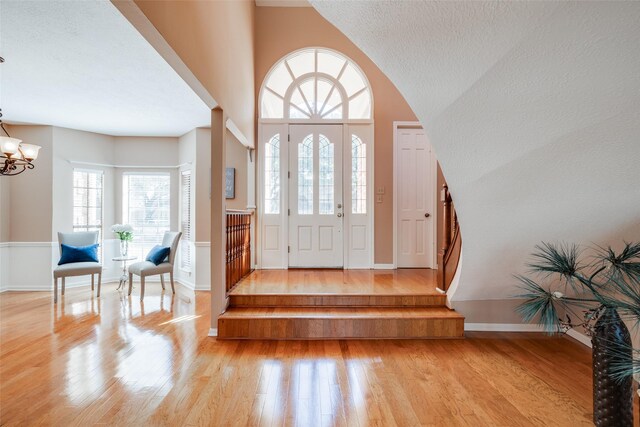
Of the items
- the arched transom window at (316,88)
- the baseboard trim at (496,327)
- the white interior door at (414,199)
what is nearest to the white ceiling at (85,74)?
the arched transom window at (316,88)

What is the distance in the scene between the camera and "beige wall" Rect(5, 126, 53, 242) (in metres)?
5.21

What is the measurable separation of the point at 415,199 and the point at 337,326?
273 cm

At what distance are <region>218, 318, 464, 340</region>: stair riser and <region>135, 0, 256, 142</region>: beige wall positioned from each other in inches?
87.2

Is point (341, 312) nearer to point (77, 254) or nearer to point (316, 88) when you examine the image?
point (316, 88)

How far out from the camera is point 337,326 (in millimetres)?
3340

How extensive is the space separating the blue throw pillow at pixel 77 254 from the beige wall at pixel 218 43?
2.96m

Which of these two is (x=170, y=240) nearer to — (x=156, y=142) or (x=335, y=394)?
(x=156, y=142)

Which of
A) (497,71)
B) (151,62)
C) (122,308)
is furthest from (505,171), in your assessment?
(122,308)

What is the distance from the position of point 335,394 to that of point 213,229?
1.98m

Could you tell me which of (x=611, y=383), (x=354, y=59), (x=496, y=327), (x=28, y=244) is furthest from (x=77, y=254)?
(x=611, y=383)

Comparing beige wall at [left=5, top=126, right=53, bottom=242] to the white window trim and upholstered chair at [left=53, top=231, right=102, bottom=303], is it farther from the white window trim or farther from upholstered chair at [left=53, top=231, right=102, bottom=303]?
the white window trim

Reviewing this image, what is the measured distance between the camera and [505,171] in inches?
96.8

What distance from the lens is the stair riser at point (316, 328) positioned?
10.9 feet

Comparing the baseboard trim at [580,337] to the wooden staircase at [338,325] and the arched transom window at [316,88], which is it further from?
the arched transom window at [316,88]
